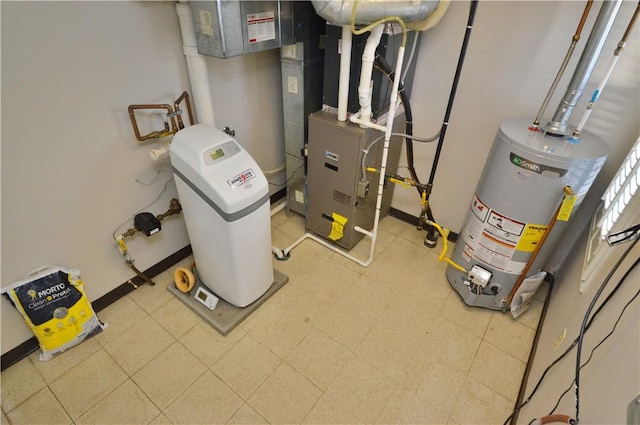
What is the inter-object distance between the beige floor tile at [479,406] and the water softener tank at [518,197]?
0.52 metres

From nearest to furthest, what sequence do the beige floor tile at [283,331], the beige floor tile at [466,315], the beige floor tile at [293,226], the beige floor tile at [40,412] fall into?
the beige floor tile at [40,412] → the beige floor tile at [283,331] → the beige floor tile at [466,315] → the beige floor tile at [293,226]

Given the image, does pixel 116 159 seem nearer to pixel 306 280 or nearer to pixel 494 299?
pixel 306 280

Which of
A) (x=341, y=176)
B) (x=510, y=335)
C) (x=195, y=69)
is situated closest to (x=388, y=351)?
(x=510, y=335)

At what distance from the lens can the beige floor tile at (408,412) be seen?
4.98 feet

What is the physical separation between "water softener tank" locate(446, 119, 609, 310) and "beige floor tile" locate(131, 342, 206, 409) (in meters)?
1.59

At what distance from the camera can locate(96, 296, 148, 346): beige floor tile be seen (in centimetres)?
182

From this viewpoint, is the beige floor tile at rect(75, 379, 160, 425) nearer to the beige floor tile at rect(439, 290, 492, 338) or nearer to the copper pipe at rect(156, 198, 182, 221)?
the copper pipe at rect(156, 198, 182, 221)

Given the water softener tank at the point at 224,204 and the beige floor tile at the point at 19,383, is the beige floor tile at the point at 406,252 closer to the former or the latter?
the water softener tank at the point at 224,204

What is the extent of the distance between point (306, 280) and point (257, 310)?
37 centimetres

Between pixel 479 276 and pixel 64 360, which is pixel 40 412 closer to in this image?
pixel 64 360

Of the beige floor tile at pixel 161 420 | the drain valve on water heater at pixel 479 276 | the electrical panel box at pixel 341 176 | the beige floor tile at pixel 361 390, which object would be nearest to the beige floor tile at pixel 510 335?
the drain valve on water heater at pixel 479 276

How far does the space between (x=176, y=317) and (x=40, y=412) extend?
0.66 metres

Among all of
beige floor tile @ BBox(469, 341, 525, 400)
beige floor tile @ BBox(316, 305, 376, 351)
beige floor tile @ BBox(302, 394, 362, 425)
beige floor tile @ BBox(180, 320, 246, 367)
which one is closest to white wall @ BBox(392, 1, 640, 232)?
beige floor tile @ BBox(469, 341, 525, 400)

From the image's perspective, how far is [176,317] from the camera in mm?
1922
